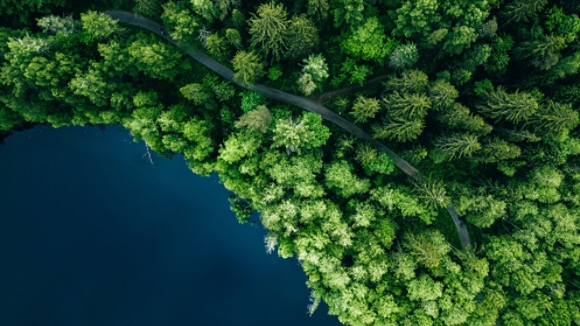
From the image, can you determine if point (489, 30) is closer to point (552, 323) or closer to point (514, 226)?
point (514, 226)

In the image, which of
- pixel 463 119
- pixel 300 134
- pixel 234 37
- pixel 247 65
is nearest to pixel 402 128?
pixel 463 119

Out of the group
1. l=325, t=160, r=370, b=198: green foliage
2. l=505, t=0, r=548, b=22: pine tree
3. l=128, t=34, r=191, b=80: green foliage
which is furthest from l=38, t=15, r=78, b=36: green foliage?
l=505, t=0, r=548, b=22: pine tree

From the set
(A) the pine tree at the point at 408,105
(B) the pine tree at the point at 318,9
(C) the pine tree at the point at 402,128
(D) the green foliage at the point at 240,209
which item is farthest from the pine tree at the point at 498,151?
(D) the green foliage at the point at 240,209

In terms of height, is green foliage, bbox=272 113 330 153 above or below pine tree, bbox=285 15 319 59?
below

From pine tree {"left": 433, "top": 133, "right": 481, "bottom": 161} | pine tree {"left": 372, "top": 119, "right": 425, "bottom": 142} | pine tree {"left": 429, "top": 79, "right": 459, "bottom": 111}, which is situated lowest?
pine tree {"left": 433, "top": 133, "right": 481, "bottom": 161}

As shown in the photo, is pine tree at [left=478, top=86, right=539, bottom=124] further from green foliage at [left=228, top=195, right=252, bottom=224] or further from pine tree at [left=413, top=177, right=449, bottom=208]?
green foliage at [left=228, top=195, right=252, bottom=224]

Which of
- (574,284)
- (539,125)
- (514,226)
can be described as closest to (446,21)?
(539,125)

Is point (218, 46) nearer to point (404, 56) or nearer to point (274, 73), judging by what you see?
point (274, 73)
